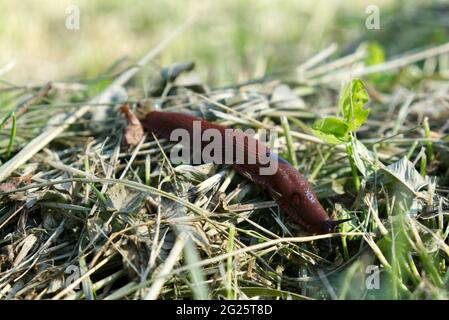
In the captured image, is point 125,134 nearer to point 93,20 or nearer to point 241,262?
point 241,262

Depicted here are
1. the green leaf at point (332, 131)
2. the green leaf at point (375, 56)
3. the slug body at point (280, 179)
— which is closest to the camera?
the slug body at point (280, 179)

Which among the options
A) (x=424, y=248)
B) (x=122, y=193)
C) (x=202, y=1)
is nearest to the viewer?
(x=424, y=248)

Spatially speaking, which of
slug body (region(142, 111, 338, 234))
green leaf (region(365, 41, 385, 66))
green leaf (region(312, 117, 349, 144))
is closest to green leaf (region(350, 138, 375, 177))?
green leaf (region(312, 117, 349, 144))

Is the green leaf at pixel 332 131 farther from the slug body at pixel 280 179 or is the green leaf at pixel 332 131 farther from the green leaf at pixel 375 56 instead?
the green leaf at pixel 375 56

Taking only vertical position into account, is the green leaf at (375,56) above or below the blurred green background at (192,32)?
below

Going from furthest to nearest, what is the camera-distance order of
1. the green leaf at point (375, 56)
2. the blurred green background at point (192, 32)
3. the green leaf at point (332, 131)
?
the blurred green background at point (192, 32) → the green leaf at point (375, 56) → the green leaf at point (332, 131)

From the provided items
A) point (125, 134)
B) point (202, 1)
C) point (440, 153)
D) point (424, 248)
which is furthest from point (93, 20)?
point (424, 248)

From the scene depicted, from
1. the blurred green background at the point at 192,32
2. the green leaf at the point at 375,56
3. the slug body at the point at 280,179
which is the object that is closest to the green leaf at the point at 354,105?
the slug body at the point at 280,179
